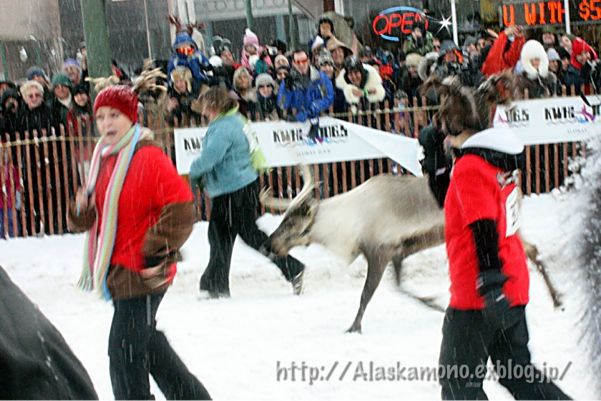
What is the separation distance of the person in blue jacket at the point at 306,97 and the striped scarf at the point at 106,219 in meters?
5.62

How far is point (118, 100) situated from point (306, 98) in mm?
5674

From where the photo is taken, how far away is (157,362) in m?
4.40

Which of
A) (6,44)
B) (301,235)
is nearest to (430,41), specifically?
(301,235)

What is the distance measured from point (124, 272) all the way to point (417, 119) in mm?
6792

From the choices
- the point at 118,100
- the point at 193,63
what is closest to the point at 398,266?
the point at 118,100

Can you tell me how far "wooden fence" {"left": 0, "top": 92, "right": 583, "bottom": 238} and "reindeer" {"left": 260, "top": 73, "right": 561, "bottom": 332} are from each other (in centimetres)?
336

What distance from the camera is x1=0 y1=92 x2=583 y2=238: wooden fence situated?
10.5 m

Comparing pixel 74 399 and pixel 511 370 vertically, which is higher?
pixel 74 399

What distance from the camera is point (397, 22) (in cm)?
1329

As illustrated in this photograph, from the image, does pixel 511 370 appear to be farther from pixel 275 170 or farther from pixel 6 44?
pixel 6 44

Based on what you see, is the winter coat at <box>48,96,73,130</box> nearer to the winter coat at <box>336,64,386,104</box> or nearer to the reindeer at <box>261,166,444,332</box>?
the winter coat at <box>336,64,386,104</box>

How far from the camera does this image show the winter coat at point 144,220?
4371mm

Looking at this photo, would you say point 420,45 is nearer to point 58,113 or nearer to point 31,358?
point 58,113

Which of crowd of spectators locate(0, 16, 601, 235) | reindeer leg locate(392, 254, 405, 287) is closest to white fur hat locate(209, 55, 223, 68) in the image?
crowd of spectators locate(0, 16, 601, 235)
